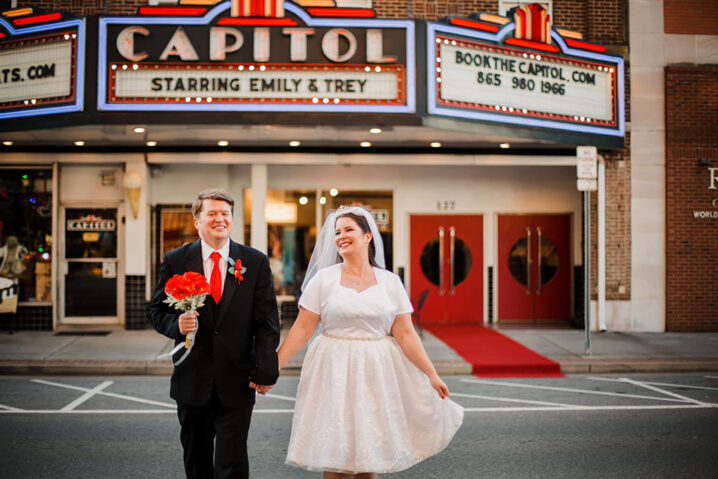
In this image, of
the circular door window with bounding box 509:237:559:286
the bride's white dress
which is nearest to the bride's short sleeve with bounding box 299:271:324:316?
the bride's white dress

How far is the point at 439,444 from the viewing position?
4.18 meters

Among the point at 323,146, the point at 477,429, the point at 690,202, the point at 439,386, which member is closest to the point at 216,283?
the point at 439,386

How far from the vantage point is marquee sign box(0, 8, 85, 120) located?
10.5 meters

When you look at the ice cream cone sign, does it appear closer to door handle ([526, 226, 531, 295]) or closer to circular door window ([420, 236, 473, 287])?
circular door window ([420, 236, 473, 287])

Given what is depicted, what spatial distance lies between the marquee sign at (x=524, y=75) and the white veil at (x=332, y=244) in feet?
20.6

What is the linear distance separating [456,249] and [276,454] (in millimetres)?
9154

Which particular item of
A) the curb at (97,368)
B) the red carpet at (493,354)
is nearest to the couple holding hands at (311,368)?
the curb at (97,368)

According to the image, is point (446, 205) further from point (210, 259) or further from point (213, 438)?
point (213, 438)

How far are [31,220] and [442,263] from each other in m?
8.51

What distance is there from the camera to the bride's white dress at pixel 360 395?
3957 millimetres

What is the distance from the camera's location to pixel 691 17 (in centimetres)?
1357

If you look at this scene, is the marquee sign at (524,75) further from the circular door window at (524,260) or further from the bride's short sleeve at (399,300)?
the bride's short sleeve at (399,300)

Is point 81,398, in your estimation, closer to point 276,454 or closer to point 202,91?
point 276,454

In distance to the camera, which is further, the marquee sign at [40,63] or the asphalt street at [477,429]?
the marquee sign at [40,63]
